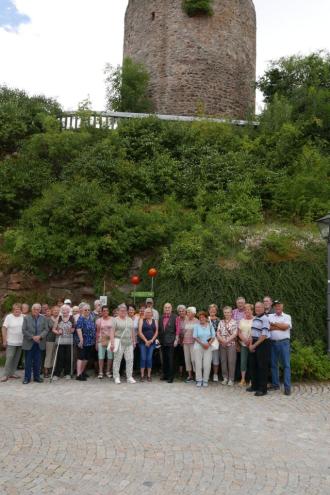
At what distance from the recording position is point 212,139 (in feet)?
47.0

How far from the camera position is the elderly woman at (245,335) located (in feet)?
25.4

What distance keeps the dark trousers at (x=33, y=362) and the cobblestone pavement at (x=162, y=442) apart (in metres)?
0.60

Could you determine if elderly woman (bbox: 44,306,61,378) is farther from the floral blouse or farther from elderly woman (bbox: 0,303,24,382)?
the floral blouse

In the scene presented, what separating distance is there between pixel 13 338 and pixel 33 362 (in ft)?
1.90

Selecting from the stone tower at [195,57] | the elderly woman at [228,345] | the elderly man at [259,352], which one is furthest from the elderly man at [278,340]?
the stone tower at [195,57]

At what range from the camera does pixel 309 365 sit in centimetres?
780

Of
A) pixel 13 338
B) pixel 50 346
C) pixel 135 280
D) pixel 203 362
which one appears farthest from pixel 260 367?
pixel 13 338

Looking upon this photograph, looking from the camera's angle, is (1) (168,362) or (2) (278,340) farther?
(1) (168,362)

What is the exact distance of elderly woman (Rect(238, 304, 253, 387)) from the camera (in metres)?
7.73

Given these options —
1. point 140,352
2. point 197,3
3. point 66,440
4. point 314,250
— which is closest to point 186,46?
point 197,3

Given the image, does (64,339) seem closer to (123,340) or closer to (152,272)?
(123,340)

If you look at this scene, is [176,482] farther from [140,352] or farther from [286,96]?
[286,96]

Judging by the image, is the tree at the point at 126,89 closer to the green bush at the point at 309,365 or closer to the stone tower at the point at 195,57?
the stone tower at the point at 195,57

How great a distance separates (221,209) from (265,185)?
1931mm
